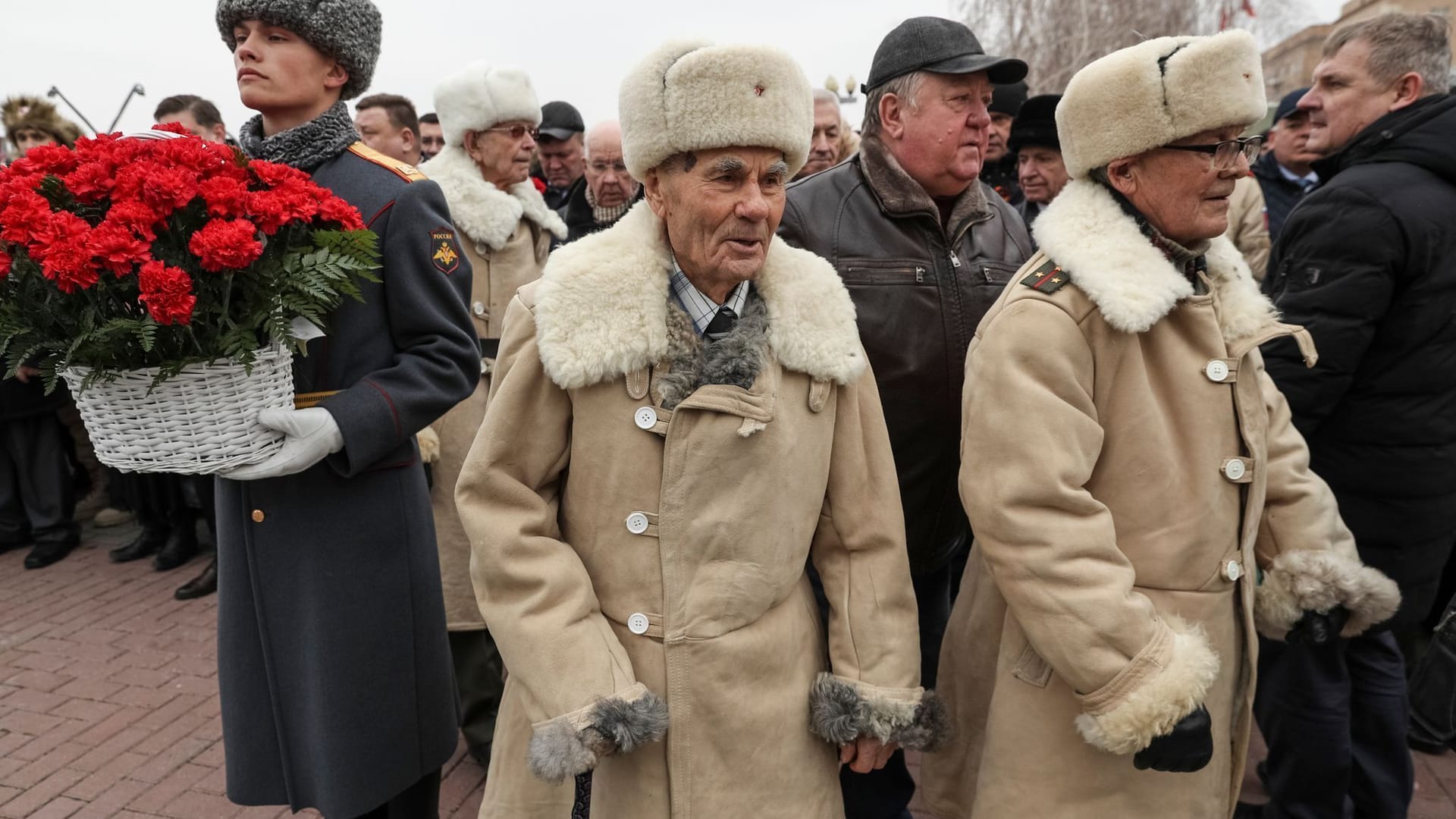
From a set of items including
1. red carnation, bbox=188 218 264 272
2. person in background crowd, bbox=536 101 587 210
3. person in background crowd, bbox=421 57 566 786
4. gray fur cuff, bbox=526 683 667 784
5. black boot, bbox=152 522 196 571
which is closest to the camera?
gray fur cuff, bbox=526 683 667 784

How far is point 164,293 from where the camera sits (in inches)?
75.9

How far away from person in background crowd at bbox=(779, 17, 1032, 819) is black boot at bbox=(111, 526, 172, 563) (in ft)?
17.9

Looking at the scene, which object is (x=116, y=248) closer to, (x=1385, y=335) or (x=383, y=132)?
(x=1385, y=335)

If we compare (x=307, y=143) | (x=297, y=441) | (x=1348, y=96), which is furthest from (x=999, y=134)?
(x=297, y=441)

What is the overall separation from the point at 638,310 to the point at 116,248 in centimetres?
100

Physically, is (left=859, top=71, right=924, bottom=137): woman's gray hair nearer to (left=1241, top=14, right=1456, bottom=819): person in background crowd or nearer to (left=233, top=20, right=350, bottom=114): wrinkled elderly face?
(left=1241, top=14, right=1456, bottom=819): person in background crowd

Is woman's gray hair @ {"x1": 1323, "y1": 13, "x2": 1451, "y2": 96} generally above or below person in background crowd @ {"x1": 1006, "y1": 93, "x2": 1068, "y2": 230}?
above

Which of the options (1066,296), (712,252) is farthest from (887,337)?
(712,252)

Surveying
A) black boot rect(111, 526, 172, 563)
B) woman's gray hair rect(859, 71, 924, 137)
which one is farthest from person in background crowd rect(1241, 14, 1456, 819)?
black boot rect(111, 526, 172, 563)

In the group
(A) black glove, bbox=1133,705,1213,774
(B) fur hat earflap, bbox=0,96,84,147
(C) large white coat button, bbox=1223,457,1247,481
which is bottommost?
(A) black glove, bbox=1133,705,1213,774

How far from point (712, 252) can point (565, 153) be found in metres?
5.50

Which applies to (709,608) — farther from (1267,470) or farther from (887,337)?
(1267,470)

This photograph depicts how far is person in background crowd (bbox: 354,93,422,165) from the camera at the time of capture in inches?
227

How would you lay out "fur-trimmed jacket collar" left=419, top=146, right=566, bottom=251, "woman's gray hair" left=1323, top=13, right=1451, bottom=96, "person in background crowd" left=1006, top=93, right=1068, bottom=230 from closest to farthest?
1. "woman's gray hair" left=1323, top=13, right=1451, bottom=96
2. "fur-trimmed jacket collar" left=419, top=146, right=566, bottom=251
3. "person in background crowd" left=1006, top=93, right=1068, bottom=230
